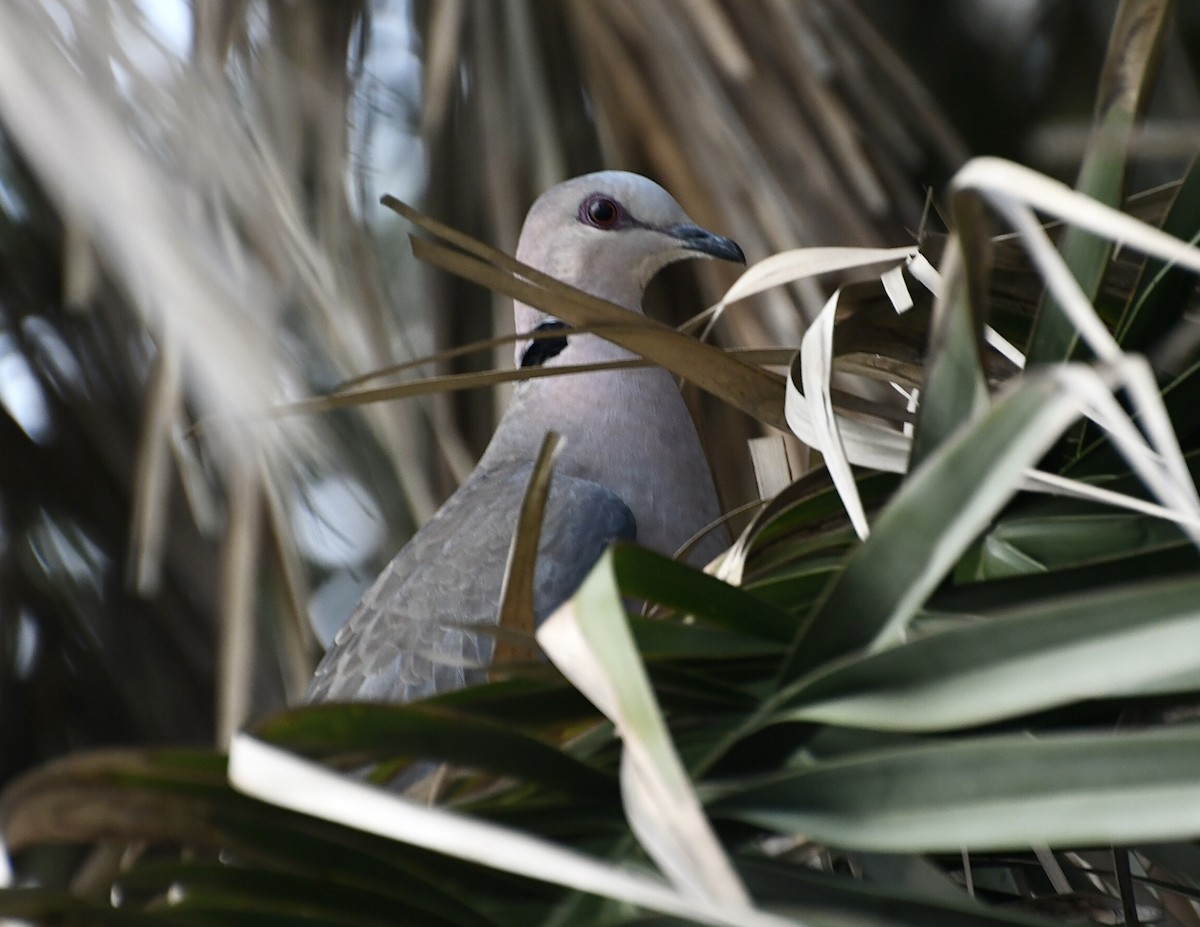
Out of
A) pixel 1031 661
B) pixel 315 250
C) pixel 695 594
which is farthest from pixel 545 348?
pixel 1031 661

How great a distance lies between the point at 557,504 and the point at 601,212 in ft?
1.70

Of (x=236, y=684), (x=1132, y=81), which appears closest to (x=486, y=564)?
(x=236, y=684)

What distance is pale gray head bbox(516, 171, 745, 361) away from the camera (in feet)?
5.86

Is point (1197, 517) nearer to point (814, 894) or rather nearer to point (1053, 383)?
point (1053, 383)

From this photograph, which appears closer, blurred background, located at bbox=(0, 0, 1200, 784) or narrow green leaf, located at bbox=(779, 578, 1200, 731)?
narrow green leaf, located at bbox=(779, 578, 1200, 731)

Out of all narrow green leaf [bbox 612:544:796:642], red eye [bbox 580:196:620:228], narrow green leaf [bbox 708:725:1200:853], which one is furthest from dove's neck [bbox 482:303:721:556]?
narrow green leaf [bbox 708:725:1200:853]

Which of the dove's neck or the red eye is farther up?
the red eye

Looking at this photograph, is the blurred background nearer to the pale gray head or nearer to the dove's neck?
the pale gray head

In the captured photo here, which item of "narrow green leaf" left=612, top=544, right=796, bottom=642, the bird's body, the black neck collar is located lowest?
the bird's body

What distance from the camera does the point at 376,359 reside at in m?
1.84

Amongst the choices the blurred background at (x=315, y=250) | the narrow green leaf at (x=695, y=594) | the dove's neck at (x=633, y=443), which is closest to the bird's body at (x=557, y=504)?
the dove's neck at (x=633, y=443)

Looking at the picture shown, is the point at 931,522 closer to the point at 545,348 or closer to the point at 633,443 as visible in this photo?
the point at 633,443

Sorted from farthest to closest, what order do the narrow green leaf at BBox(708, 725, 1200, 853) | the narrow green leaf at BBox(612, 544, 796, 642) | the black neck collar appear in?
the black neck collar → the narrow green leaf at BBox(612, 544, 796, 642) → the narrow green leaf at BBox(708, 725, 1200, 853)

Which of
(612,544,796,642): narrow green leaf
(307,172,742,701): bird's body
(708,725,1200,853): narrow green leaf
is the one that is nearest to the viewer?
(708,725,1200,853): narrow green leaf
